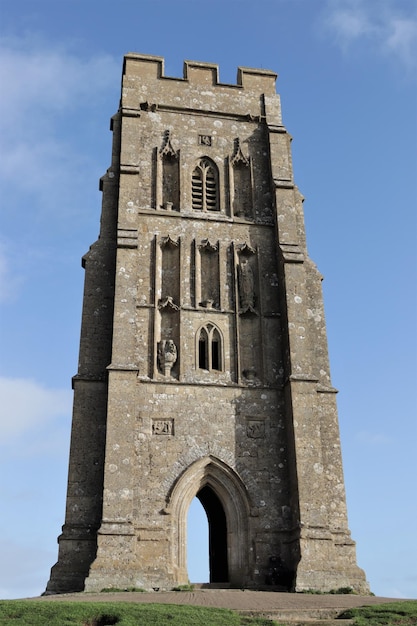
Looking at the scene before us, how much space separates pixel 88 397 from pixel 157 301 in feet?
13.3

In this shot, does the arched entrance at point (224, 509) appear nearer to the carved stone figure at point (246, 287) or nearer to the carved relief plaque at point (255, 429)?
the carved relief plaque at point (255, 429)

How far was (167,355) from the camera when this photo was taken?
23094mm

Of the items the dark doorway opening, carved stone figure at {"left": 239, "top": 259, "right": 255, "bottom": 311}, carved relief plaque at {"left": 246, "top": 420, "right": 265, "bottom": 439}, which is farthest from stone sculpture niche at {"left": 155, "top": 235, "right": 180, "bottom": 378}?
the dark doorway opening

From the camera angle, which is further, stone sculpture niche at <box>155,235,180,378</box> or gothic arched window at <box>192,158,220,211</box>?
gothic arched window at <box>192,158,220,211</box>

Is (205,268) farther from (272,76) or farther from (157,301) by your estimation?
(272,76)

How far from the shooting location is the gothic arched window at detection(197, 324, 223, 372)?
77.4 feet

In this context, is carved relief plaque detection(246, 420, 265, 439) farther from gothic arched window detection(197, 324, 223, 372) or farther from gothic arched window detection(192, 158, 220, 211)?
gothic arched window detection(192, 158, 220, 211)

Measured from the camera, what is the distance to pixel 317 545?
2023 cm

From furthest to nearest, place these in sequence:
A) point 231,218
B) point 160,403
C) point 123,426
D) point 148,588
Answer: point 231,218 < point 160,403 < point 123,426 < point 148,588

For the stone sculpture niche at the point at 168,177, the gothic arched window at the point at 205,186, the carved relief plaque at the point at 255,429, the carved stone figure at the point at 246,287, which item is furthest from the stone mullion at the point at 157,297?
the carved relief plaque at the point at 255,429

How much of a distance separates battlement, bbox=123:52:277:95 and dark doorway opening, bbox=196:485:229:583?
53.3 ft

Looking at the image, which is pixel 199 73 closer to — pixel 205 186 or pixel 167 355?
pixel 205 186

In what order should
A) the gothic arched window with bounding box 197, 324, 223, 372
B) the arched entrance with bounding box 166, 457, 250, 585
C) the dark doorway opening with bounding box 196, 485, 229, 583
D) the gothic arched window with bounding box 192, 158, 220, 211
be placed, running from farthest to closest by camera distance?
the gothic arched window with bounding box 192, 158, 220, 211 < the dark doorway opening with bounding box 196, 485, 229, 583 < the gothic arched window with bounding box 197, 324, 223, 372 < the arched entrance with bounding box 166, 457, 250, 585

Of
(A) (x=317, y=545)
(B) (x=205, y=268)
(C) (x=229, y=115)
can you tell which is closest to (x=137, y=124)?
(C) (x=229, y=115)
